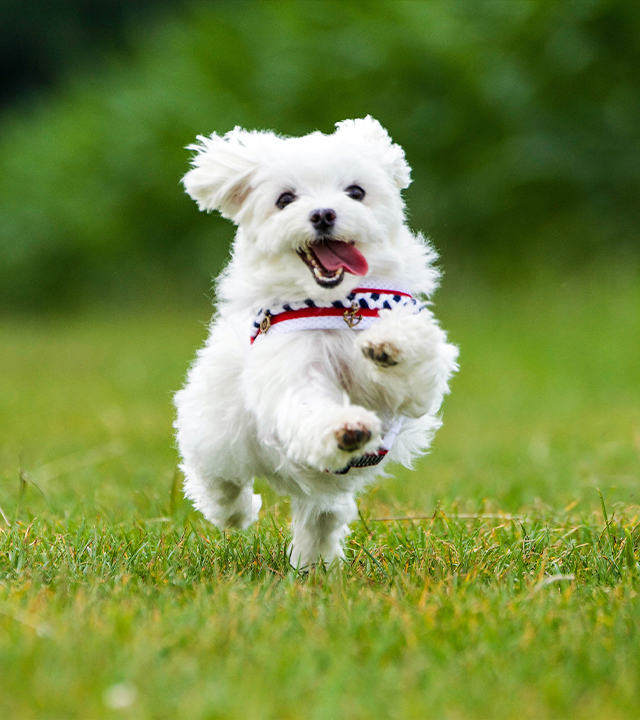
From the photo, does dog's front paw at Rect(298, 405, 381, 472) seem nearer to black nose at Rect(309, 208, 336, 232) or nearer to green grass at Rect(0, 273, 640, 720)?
green grass at Rect(0, 273, 640, 720)

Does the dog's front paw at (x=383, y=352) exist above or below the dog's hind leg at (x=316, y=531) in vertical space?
above

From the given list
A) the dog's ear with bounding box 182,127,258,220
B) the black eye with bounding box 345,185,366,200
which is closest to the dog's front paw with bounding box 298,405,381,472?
the black eye with bounding box 345,185,366,200

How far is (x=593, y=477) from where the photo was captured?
17.7ft

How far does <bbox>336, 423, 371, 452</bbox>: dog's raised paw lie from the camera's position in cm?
272

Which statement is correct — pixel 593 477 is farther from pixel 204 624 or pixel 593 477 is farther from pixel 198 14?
pixel 198 14

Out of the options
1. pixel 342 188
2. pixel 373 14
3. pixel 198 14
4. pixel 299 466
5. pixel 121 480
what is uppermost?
pixel 198 14

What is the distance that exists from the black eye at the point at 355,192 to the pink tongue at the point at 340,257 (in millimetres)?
147

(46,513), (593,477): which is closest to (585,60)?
(593,477)

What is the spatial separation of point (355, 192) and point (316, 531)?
111 cm

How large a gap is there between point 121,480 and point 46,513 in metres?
1.29

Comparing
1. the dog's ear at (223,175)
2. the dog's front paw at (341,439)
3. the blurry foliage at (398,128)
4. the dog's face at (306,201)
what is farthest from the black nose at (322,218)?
the blurry foliage at (398,128)

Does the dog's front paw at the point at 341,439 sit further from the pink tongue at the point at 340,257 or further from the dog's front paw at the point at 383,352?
the pink tongue at the point at 340,257

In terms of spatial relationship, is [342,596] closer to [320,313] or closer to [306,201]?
[320,313]

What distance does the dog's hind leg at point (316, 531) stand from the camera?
350 centimetres
